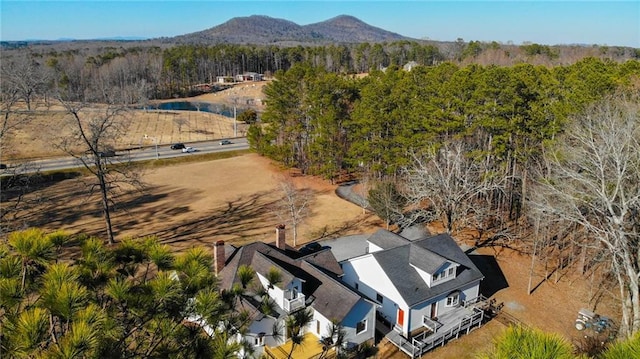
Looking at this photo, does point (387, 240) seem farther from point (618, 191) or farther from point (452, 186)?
point (618, 191)

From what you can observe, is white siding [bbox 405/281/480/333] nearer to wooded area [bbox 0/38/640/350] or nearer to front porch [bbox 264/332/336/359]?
front porch [bbox 264/332/336/359]

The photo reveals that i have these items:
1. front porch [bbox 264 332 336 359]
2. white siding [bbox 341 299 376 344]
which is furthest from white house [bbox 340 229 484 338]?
front porch [bbox 264 332 336 359]

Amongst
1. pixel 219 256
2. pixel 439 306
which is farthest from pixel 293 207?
pixel 439 306

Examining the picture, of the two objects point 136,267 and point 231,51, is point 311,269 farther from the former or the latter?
point 231,51

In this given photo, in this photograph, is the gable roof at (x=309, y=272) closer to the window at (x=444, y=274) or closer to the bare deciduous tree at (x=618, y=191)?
the window at (x=444, y=274)

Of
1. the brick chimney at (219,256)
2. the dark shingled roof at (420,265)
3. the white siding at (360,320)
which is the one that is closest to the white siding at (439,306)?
the dark shingled roof at (420,265)

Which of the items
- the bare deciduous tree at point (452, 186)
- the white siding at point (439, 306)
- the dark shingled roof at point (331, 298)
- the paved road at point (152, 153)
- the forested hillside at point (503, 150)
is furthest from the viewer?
the paved road at point (152, 153)
